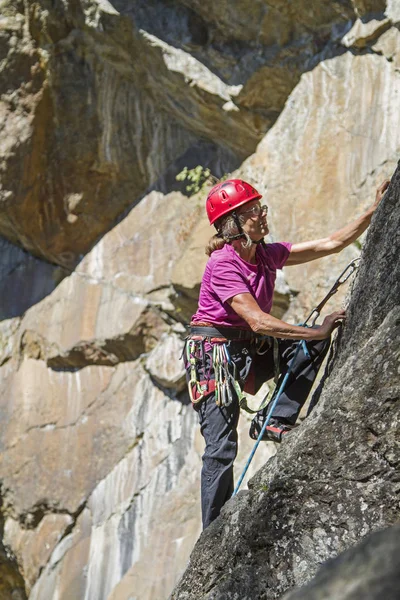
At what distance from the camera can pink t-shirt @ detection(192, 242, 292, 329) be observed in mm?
3889

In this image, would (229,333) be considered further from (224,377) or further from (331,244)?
(331,244)

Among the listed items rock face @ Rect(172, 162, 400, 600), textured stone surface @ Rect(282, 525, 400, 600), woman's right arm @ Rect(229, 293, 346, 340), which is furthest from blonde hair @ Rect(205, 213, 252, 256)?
textured stone surface @ Rect(282, 525, 400, 600)

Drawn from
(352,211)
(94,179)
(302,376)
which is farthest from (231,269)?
(94,179)

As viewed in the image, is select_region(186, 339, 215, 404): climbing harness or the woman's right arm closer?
the woman's right arm

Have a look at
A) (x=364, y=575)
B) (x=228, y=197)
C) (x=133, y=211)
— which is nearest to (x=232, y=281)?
(x=228, y=197)

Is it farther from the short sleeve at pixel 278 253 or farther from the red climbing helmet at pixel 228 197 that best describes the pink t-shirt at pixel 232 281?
the red climbing helmet at pixel 228 197

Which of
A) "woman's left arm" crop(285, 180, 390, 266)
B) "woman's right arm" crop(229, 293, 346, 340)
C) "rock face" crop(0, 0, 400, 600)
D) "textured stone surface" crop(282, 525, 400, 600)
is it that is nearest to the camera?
"textured stone surface" crop(282, 525, 400, 600)

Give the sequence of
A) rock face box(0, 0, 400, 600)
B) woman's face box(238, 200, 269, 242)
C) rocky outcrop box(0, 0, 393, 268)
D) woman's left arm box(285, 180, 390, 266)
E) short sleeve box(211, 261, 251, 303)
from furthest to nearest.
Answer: rocky outcrop box(0, 0, 393, 268) < rock face box(0, 0, 400, 600) < woman's left arm box(285, 180, 390, 266) < woman's face box(238, 200, 269, 242) < short sleeve box(211, 261, 251, 303)

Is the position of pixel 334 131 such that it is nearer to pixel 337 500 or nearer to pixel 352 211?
pixel 352 211

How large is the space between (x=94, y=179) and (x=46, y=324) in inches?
82.1

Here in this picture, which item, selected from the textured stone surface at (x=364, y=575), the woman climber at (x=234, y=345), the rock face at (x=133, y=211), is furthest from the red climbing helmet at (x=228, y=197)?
the rock face at (x=133, y=211)

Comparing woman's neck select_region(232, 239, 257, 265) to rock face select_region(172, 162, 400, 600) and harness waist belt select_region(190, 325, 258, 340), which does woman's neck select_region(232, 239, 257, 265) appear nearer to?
harness waist belt select_region(190, 325, 258, 340)

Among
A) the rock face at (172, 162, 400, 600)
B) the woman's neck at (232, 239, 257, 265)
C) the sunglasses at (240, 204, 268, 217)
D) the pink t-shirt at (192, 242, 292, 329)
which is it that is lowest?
the rock face at (172, 162, 400, 600)

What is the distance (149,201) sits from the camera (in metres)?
10.2
